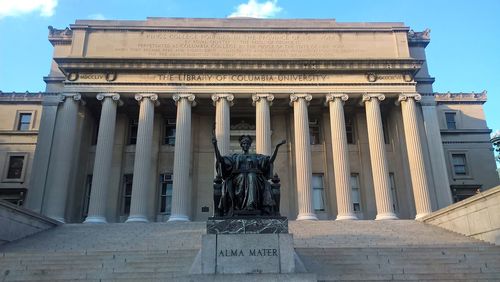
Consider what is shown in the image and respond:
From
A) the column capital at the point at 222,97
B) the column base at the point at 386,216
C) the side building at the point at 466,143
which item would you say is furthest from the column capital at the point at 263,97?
the side building at the point at 466,143

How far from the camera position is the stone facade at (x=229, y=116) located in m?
27.6

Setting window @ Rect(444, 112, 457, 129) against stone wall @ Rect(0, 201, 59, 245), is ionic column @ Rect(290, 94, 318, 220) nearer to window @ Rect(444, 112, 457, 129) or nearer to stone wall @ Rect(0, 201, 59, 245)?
stone wall @ Rect(0, 201, 59, 245)

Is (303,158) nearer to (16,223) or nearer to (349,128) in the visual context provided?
(349,128)

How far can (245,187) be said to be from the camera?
11.7 metres

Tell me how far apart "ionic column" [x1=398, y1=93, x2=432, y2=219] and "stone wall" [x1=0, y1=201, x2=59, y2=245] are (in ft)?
70.9

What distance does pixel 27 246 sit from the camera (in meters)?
18.6

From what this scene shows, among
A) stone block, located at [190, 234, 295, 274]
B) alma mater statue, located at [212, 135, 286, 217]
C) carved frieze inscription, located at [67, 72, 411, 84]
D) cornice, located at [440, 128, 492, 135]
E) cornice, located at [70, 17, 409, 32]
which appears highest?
cornice, located at [70, 17, 409, 32]

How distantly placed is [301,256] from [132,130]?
21.0 m

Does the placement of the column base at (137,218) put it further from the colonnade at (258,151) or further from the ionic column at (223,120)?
the ionic column at (223,120)

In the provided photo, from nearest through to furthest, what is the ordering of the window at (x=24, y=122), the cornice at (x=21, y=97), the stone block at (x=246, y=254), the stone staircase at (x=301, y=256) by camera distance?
1. the stone block at (x=246, y=254)
2. the stone staircase at (x=301, y=256)
3. the window at (x=24, y=122)
4. the cornice at (x=21, y=97)

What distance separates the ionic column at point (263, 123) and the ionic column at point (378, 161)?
6738 mm

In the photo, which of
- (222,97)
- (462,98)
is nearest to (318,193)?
(222,97)

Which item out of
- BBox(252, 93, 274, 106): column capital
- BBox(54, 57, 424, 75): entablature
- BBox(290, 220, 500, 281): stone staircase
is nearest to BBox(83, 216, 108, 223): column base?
BBox(54, 57, 424, 75): entablature

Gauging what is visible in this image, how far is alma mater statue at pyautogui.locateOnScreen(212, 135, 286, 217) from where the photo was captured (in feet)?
37.8
